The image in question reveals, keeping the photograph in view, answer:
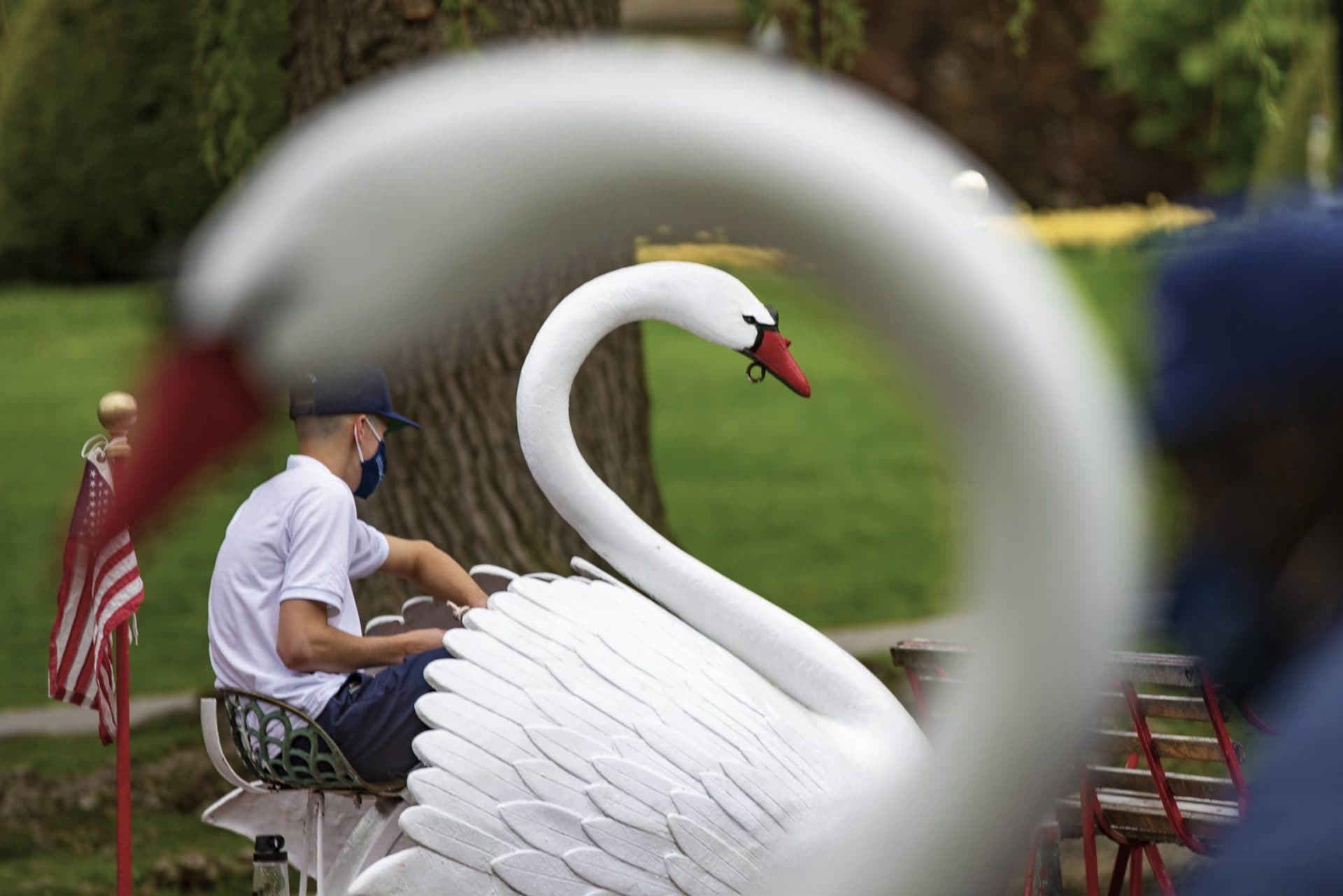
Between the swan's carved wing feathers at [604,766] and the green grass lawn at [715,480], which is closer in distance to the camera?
the swan's carved wing feathers at [604,766]

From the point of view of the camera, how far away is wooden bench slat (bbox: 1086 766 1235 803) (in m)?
3.69

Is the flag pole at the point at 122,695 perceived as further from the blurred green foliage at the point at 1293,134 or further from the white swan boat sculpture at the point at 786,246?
the blurred green foliage at the point at 1293,134

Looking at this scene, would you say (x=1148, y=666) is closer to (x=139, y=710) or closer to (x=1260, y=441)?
(x=1260, y=441)

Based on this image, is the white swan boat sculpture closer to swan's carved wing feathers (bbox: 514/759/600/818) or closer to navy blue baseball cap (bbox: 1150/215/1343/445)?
navy blue baseball cap (bbox: 1150/215/1343/445)

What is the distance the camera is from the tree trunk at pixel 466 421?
5289 mm

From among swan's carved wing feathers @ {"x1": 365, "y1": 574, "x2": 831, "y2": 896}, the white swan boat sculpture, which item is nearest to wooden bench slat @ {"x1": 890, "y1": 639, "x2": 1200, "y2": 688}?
swan's carved wing feathers @ {"x1": 365, "y1": 574, "x2": 831, "y2": 896}

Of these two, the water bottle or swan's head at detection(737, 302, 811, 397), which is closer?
swan's head at detection(737, 302, 811, 397)

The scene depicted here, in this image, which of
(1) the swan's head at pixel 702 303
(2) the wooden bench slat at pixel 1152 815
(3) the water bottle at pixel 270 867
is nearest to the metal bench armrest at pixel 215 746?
(3) the water bottle at pixel 270 867

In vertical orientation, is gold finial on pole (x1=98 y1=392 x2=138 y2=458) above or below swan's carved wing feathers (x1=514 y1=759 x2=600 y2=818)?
above

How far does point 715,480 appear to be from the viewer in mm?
12141

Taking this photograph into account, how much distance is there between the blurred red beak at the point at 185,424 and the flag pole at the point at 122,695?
8.33 feet

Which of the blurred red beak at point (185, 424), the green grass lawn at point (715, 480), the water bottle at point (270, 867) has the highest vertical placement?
the blurred red beak at point (185, 424)

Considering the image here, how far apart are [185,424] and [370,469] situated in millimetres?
2988

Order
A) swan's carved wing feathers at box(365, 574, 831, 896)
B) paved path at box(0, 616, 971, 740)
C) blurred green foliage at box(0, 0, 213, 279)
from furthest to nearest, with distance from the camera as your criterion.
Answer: blurred green foliage at box(0, 0, 213, 279) → paved path at box(0, 616, 971, 740) → swan's carved wing feathers at box(365, 574, 831, 896)
